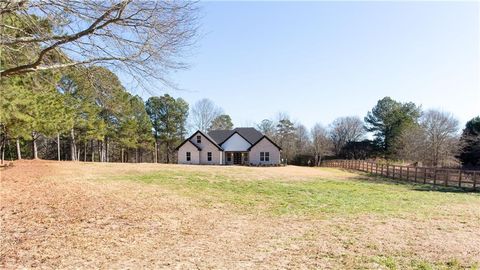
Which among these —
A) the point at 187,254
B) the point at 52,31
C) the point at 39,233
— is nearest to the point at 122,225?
the point at 39,233

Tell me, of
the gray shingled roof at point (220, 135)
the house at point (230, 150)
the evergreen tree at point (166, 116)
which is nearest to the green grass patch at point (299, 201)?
the house at point (230, 150)

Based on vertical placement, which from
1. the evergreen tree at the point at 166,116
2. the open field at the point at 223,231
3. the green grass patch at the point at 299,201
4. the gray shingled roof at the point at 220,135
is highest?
the evergreen tree at the point at 166,116

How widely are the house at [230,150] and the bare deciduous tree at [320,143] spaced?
582 inches

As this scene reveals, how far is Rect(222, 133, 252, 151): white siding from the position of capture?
36.4m

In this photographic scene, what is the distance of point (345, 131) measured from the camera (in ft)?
186

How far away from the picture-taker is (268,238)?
6141 mm

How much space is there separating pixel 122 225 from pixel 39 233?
142cm

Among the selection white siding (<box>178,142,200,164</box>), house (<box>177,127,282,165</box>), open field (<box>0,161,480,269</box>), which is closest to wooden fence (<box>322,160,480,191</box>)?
open field (<box>0,161,480,269</box>)

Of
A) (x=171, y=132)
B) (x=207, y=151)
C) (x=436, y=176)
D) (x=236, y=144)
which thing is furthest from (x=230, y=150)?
(x=436, y=176)

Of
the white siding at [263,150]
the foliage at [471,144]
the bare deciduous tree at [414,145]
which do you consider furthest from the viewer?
the bare deciduous tree at [414,145]

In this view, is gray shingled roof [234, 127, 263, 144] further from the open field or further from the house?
the open field

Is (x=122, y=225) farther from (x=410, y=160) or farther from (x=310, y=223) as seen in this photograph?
(x=410, y=160)

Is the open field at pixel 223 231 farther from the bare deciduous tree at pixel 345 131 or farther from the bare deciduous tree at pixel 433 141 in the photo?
the bare deciduous tree at pixel 345 131

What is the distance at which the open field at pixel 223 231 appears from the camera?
4.91 m
